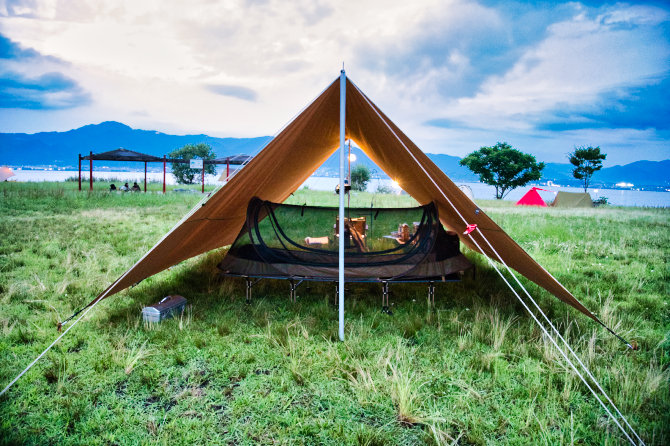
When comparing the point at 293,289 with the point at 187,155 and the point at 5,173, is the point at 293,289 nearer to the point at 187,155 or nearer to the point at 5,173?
the point at 5,173

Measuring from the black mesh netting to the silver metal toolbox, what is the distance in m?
0.49

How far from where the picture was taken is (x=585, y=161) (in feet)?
97.8

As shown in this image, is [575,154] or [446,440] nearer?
[446,440]

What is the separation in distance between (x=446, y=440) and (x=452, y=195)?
1.97 metres

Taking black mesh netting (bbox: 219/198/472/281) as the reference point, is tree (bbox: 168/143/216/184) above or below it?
above

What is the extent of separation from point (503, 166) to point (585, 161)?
7091 mm

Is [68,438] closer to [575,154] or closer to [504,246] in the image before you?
[504,246]

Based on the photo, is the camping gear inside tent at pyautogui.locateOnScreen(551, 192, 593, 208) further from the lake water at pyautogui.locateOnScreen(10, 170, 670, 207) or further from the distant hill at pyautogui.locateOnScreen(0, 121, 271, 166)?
the distant hill at pyautogui.locateOnScreen(0, 121, 271, 166)

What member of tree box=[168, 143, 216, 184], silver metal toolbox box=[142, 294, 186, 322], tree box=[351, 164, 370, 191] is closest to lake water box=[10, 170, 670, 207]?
tree box=[351, 164, 370, 191]

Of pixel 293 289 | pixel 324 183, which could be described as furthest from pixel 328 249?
pixel 324 183

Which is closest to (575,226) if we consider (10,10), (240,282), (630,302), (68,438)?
(630,302)

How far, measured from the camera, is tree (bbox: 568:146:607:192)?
29163 mm

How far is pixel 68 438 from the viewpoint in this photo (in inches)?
57.8

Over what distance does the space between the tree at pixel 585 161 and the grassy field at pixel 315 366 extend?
1285 inches
